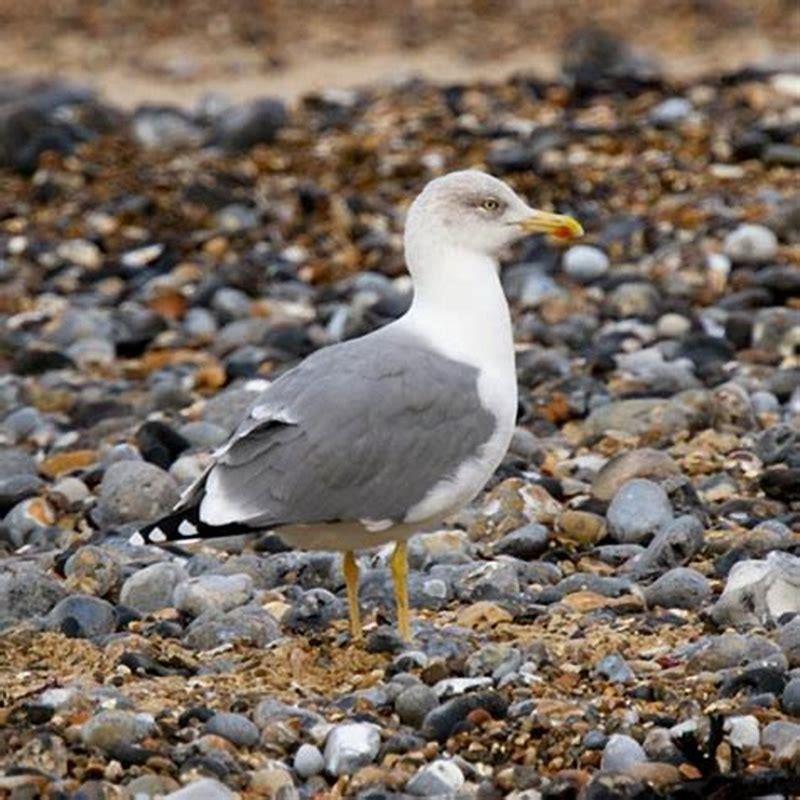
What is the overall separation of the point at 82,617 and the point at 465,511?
138 cm

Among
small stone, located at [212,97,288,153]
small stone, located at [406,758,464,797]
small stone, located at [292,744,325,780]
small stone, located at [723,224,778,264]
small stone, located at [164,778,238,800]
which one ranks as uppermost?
small stone, located at [164,778,238,800]

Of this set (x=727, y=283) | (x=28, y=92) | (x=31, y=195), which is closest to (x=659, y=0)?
(x=28, y=92)

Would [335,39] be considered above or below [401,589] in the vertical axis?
below

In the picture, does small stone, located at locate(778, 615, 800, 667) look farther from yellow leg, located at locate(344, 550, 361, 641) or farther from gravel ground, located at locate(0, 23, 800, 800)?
yellow leg, located at locate(344, 550, 361, 641)

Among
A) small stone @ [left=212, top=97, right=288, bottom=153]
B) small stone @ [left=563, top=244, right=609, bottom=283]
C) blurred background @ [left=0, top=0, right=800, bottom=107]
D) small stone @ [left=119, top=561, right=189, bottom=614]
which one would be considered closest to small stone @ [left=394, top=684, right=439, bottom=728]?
small stone @ [left=119, top=561, right=189, bottom=614]

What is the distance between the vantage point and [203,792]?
13.6 ft

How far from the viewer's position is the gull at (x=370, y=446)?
16.4 feet

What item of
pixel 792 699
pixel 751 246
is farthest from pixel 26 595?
pixel 751 246

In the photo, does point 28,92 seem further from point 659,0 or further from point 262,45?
point 659,0

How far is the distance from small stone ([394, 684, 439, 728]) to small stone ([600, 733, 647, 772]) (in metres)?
0.42

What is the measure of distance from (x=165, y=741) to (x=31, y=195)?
7.49 meters

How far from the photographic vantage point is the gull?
5.01 meters

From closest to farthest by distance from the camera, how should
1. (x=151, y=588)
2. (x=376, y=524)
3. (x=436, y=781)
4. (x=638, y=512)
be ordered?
(x=436, y=781) < (x=376, y=524) < (x=151, y=588) < (x=638, y=512)

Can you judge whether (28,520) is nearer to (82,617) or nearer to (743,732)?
(82,617)
